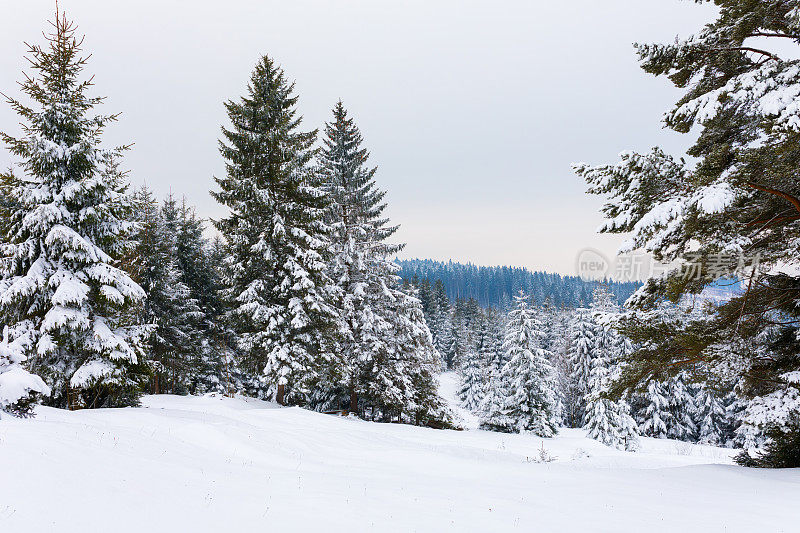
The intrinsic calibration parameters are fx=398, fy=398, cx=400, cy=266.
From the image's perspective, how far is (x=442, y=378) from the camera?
6253 cm

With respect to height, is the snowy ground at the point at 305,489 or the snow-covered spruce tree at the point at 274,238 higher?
the snow-covered spruce tree at the point at 274,238

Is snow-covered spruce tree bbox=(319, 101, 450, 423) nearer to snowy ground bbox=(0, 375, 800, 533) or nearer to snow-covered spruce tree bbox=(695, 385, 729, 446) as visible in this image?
snowy ground bbox=(0, 375, 800, 533)

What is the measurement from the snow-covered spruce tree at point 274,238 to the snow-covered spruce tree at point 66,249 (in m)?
4.44

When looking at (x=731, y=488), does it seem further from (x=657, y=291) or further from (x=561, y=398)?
(x=561, y=398)

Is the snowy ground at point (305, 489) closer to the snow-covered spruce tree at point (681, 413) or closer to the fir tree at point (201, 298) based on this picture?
the fir tree at point (201, 298)

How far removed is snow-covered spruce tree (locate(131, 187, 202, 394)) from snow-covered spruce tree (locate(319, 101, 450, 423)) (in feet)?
34.7

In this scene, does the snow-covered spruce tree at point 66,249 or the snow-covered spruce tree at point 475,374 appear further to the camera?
the snow-covered spruce tree at point 475,374

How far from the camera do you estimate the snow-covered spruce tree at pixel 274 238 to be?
15758 millimetres

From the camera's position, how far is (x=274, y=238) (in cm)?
1630

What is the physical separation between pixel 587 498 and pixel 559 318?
2606 inches

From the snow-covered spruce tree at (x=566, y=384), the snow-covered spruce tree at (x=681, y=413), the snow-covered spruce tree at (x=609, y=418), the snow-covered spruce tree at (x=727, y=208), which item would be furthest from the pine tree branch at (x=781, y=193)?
the snow-covered spruce tree at (x=681, y=413)

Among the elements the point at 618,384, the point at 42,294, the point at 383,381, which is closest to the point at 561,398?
the point at 383,381

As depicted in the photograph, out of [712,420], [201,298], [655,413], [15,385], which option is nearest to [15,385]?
[15,385]

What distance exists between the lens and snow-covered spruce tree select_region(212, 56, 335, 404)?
51.7 ft
